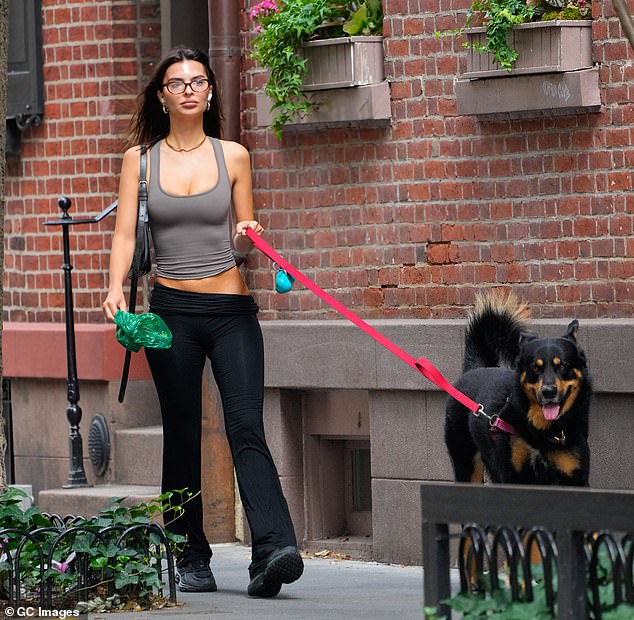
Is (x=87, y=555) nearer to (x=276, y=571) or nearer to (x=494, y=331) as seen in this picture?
(x=276, y=571)

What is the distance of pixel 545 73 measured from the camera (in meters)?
7.98

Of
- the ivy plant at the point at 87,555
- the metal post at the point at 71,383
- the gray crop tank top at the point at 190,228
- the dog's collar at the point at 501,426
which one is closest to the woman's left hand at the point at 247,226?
the gray crop tank top at the point at 190,228

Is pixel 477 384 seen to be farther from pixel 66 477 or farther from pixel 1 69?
pixel 66 477

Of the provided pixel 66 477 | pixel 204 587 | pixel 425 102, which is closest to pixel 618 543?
pixel 204 587

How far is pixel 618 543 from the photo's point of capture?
14.4ft

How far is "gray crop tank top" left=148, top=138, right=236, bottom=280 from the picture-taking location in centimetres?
712

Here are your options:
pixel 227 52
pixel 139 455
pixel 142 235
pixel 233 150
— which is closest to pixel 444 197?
pixel 227 52

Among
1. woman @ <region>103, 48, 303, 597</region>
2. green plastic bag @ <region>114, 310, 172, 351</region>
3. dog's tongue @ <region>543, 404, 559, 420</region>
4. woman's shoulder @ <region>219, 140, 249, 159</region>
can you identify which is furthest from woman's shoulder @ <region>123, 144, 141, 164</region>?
dog's tongue @ <region>543, 404, 559, 420</region>

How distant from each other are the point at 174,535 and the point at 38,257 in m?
4.11

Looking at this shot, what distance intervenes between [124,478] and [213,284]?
325 cm

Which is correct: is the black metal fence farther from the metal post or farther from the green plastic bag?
the metal post

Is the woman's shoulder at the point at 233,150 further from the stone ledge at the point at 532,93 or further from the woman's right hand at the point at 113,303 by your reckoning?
the stone ledge at the point at 532,93

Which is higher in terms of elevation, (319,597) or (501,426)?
(501,426)

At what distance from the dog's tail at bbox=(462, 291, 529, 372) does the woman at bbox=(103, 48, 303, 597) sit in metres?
1.12
